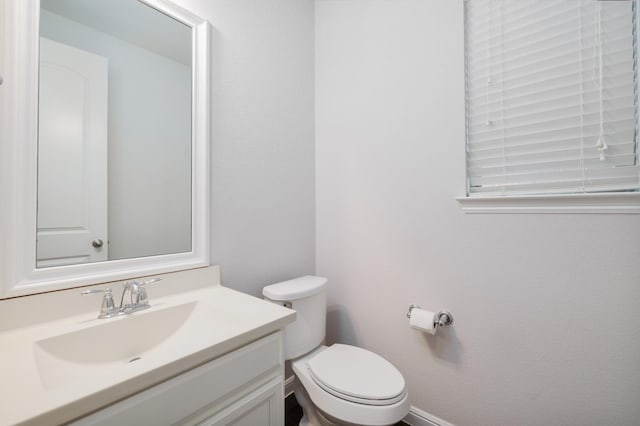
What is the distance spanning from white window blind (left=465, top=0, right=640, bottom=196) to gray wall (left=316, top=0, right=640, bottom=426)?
0.30ft

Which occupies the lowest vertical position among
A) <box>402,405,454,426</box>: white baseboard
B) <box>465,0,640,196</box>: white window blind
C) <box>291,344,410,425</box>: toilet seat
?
A: <box>402,405,454,426</box>: white baseboard

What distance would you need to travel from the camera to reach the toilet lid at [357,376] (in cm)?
102

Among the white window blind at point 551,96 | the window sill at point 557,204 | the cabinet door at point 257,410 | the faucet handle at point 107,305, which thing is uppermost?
the white window blind at point 551,96

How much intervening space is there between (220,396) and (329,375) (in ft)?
1.80

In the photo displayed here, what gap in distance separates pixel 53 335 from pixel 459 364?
1.52 metres

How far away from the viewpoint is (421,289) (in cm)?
135

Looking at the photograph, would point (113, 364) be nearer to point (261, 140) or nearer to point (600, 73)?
point (261, 140)

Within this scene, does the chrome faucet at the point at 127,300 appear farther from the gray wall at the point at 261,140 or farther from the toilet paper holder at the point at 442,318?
the toilet paper holder at the point at 442,318

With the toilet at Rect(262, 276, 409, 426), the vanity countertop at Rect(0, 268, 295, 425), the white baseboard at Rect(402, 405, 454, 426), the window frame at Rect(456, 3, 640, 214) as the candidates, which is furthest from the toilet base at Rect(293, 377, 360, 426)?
the window frame at Rect(456, 3, 640, 214)

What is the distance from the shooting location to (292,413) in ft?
4.79

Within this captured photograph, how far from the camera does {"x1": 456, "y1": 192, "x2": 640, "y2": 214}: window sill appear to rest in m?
0.92

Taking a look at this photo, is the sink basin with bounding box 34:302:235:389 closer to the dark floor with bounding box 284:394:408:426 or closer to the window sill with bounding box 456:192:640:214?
the dark floor with bounding box 284:394:408:426

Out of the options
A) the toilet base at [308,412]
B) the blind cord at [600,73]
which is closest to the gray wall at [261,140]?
the toilet base at [308,412]

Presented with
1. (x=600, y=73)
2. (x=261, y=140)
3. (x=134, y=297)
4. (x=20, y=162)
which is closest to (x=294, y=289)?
(x=134, y=297)
